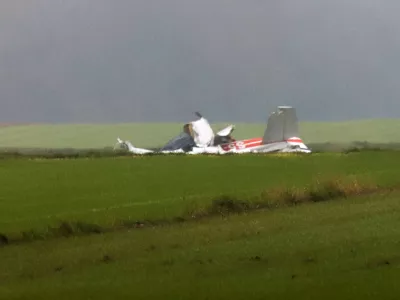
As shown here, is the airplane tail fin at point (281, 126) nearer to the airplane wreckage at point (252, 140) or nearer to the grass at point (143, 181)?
the airplane wreckage at point (252, 140)

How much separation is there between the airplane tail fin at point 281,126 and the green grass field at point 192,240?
17930 millimetres

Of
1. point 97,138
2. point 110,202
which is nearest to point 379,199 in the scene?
point 110,202

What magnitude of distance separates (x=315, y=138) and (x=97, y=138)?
19895 mm

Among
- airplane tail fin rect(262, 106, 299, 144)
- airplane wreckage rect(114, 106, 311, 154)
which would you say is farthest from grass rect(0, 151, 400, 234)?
airplane tail fin rect(262, 106, 299, 144)

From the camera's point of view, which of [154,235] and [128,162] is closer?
[154,235]

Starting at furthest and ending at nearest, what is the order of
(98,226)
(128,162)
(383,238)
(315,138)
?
(315,138) < (128,162) < (98,226) < (383,238)

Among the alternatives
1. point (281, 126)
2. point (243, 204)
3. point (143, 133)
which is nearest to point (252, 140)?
point (281, 126)

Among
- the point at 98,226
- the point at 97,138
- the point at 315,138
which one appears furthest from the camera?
the point at 97,138

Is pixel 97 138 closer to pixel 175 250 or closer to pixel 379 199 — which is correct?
pixel 379 199

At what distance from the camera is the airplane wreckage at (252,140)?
50.7 m

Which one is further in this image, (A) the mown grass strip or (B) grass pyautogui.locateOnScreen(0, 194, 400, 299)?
(A) the mown grass strip

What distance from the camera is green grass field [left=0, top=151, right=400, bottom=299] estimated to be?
1273cm

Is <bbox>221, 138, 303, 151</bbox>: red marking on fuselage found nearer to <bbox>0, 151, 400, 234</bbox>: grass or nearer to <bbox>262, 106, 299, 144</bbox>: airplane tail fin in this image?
<bbox>262, 106, 299, 144</bbox>: airplane tail fin

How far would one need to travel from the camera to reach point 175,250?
16.7 metres
